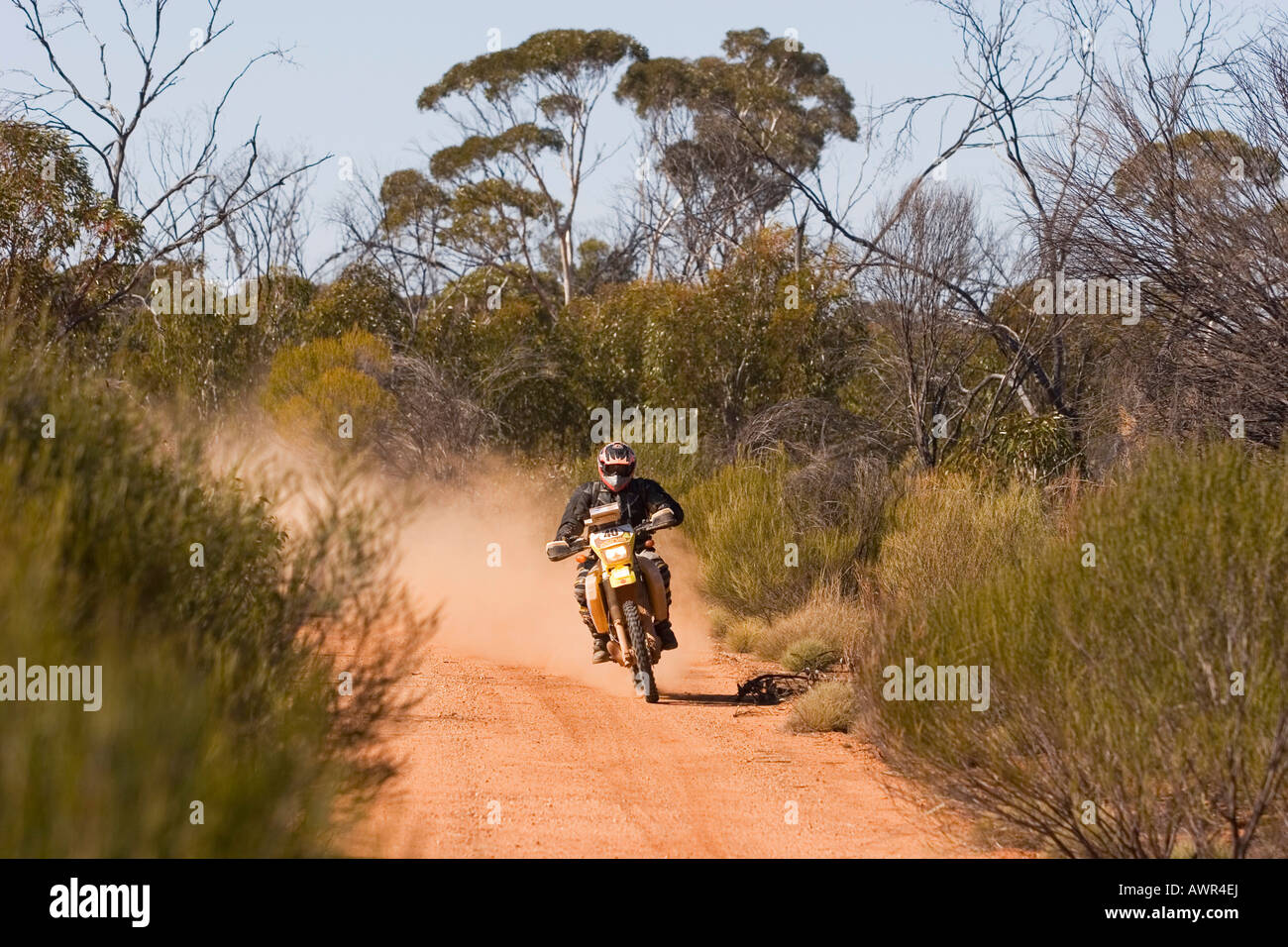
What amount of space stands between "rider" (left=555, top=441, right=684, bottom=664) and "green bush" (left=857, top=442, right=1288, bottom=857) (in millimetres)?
5025

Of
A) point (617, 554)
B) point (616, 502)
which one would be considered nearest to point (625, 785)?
point (617, 554)

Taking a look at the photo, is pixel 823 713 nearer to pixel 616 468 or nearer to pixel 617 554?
pixel 617 554

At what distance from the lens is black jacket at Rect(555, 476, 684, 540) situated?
12375 mm

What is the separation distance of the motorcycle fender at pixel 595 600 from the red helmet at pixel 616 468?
0.70 meters

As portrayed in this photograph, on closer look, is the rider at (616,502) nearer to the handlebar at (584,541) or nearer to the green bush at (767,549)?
the handlebar at (584,541)

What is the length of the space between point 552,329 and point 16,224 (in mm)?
16636

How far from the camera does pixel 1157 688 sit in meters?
6.52

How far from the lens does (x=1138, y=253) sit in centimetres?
1283

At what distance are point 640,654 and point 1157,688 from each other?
5931 mm

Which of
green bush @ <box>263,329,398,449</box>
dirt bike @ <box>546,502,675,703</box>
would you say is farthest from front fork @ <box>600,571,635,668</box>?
green bush @ <box>263,329,398,449</box>

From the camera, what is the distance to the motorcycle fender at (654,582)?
12.0 meters

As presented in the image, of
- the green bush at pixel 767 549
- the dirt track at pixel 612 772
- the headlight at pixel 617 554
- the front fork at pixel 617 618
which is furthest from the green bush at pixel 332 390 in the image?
the headlight at pixel 617 554

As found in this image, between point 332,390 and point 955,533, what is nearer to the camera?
point 955,533
